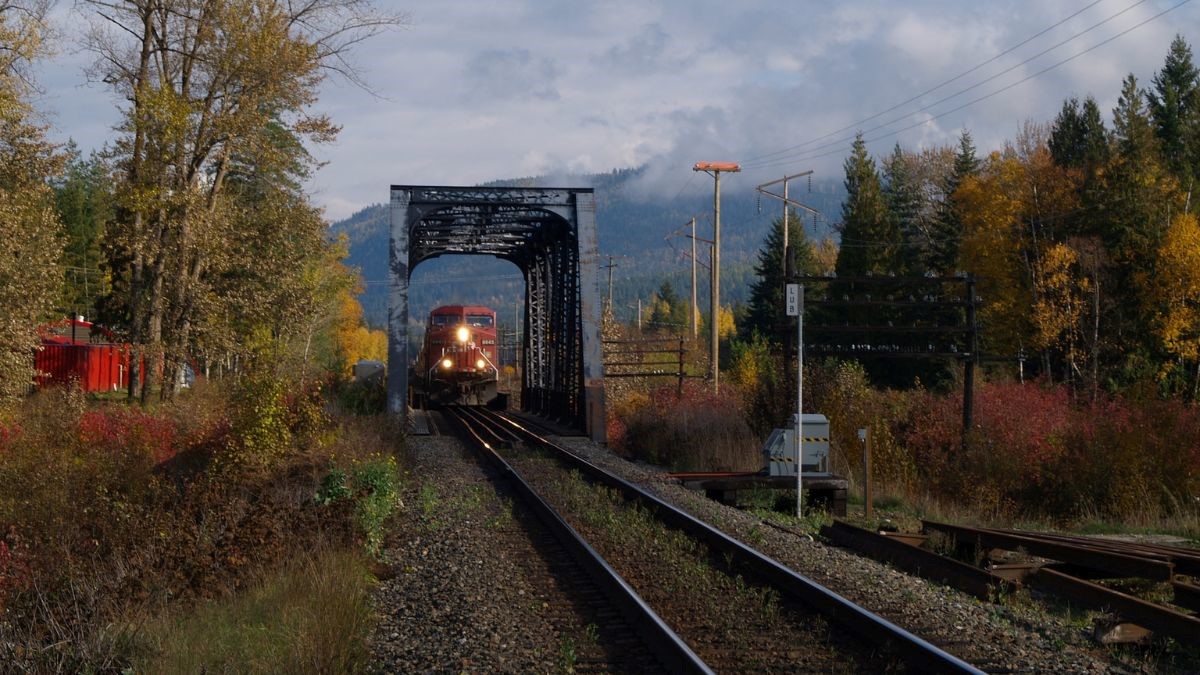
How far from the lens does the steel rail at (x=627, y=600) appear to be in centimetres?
659

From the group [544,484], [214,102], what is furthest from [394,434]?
[214,102]

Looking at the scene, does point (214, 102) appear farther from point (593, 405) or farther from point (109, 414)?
point (593, 405)

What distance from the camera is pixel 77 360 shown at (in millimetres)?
42281

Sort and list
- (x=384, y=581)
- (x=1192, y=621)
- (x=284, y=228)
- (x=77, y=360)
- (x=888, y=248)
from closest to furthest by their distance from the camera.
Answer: (x=1192, y=621) → (x=384, y=581) → (x=284, y=228) → (x=77, y=360) → (x=888, y=248)

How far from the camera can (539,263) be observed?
125ft

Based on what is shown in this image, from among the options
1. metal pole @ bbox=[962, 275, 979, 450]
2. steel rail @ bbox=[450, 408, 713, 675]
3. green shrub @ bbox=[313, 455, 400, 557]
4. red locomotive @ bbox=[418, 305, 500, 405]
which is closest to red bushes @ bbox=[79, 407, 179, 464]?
green shrub @ bbox=[313, 455, 400, 557]

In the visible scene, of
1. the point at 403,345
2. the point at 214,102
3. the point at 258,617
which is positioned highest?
the point at 214,102

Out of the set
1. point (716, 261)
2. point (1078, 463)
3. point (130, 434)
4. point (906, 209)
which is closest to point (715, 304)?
point (716, 261)

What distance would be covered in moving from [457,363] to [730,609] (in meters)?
35.2

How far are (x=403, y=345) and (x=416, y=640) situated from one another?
19209mm

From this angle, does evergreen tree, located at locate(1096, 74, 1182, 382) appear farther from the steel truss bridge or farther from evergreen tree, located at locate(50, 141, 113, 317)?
evergreen tree, located at locate(50, 141, 113, 317)

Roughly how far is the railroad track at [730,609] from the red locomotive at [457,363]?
29.0 meters

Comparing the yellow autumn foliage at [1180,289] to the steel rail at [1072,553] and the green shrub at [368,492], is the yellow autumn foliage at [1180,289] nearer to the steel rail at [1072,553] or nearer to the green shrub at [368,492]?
the steel rail at [1072,553]

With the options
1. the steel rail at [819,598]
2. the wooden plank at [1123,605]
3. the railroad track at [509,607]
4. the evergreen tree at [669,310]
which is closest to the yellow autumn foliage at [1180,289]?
the steel rail at [819,598]
